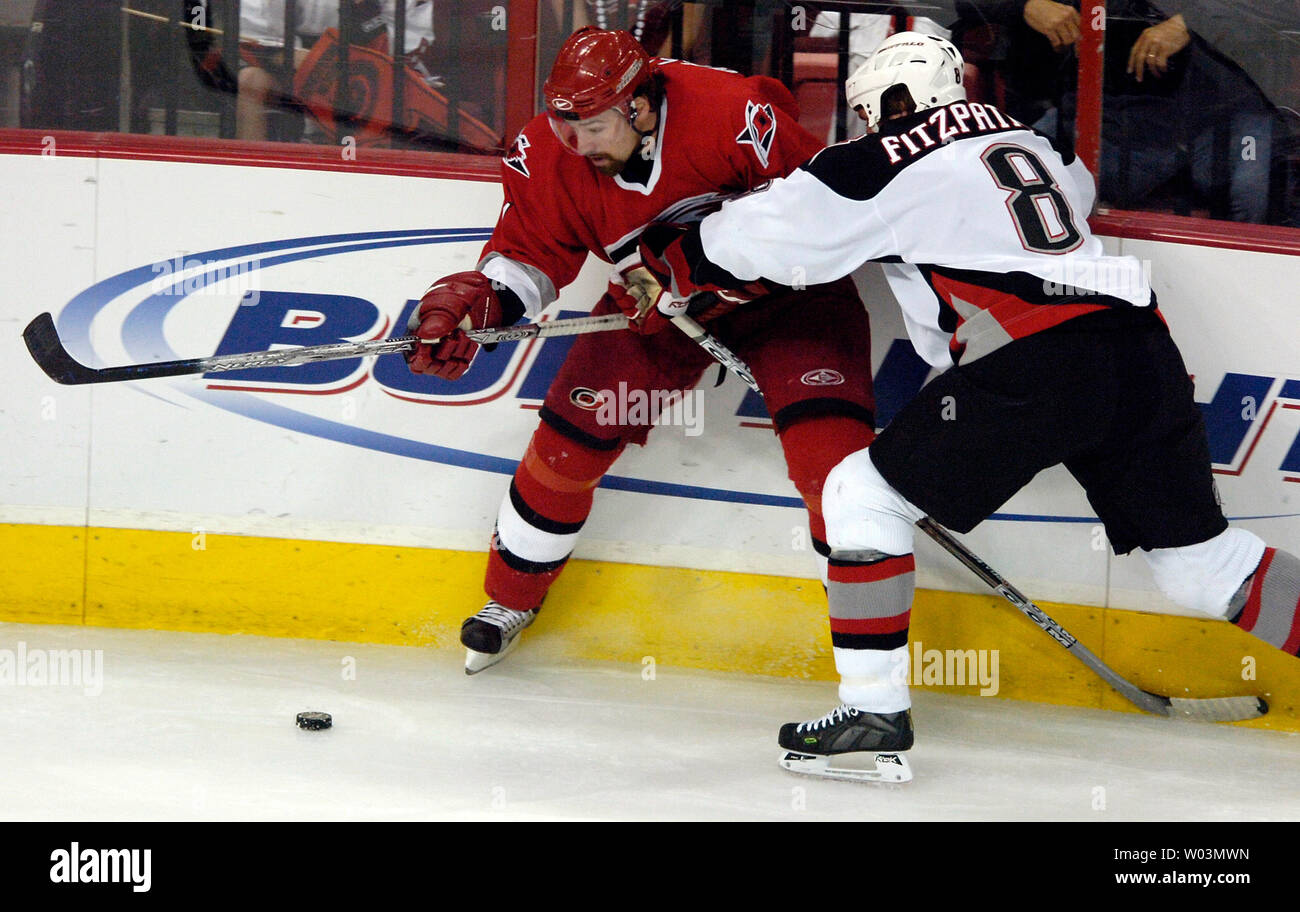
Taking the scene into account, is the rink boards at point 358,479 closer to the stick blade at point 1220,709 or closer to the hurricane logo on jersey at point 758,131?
the stick blade at point 1220,709

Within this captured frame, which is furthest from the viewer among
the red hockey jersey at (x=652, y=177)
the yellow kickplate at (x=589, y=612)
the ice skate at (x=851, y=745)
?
the yellow kickplate at (x=589, y=612)

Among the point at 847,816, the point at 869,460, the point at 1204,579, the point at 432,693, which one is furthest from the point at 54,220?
the point at 1204,579

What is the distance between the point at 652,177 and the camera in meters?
2.38

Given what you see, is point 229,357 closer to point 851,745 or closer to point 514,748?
point 514,748

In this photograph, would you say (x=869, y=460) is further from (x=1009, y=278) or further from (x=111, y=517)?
(x=111, y=517)

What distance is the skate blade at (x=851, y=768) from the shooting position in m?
2.21

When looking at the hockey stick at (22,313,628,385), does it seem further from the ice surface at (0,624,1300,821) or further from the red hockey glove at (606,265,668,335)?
the ice surface at (0,624,1300,821)

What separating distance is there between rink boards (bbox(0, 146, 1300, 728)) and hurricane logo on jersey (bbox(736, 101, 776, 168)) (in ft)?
1.43

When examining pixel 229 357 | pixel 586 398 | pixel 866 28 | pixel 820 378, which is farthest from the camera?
pixel 866 28

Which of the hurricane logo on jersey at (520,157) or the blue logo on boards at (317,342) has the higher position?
the hurricane logo on jersey at (520,157)

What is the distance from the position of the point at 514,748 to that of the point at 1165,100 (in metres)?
1.77

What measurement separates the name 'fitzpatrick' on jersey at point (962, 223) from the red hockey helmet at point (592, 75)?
32cm

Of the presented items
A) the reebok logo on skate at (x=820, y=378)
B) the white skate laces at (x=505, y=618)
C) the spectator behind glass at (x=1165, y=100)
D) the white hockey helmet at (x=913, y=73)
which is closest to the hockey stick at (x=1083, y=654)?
the reebok logo on skate at (x=820, y=378)

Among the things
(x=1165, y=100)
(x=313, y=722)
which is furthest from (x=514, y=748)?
(x=1165, y=100)
